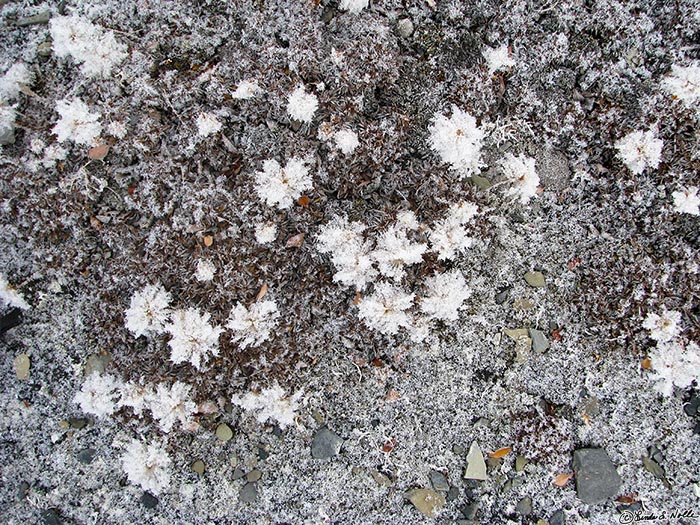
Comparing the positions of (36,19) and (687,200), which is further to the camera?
(36,19)

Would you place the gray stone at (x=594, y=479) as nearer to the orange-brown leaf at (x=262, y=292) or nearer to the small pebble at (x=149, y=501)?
the orange-brown leaf at (x=262, y=292)

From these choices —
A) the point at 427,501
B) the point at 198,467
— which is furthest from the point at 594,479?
the point at 198,467

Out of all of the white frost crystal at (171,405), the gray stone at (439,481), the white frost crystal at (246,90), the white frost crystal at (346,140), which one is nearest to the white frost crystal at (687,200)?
the white frost crystal at (346,140)

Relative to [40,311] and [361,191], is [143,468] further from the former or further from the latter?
[361,191]

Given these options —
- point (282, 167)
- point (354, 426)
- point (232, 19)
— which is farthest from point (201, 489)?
point (232, 19)

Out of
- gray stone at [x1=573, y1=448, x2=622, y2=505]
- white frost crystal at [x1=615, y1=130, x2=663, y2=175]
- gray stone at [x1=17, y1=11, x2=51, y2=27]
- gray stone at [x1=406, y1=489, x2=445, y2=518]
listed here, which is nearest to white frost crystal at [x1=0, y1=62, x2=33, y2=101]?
gray stone at [x1=17, y1=11, x2=51, y2=27]

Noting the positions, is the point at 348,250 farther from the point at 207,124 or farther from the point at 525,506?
the point at 525,506
